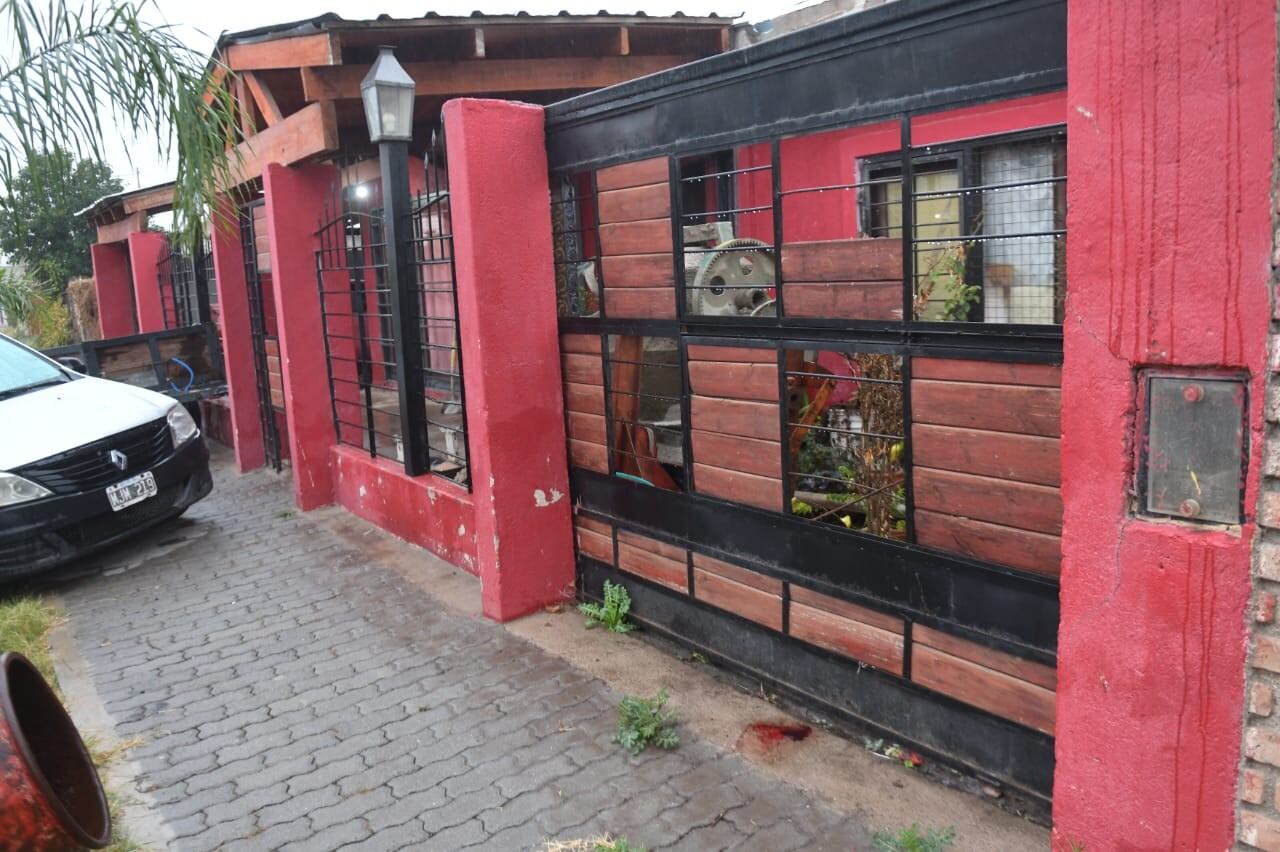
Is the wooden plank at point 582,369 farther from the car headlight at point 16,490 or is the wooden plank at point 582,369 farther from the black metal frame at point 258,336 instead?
the black metal frame at point 258,336

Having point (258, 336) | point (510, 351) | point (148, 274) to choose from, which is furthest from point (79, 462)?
point (148, 274)

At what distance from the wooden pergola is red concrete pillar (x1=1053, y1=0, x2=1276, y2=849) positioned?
17.4ft

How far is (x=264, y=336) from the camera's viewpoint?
893 centimetres

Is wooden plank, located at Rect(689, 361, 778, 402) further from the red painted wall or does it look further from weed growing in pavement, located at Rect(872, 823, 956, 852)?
the red painted wall

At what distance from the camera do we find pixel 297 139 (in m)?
6.98

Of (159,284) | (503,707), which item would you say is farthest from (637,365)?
(159,284)

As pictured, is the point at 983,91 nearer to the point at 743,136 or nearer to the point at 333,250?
the point at 743,136

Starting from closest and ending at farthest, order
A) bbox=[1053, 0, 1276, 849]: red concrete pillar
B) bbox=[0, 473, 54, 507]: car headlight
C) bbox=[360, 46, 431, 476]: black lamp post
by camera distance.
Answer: bbox=[1053, 0, 1276, 849]: red concrete pillar
bbox=[360, 46, 431, 476]: black lamp post
bbox=[0, 473, 54, 507]: car headlight

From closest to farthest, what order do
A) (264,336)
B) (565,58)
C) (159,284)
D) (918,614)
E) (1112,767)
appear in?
(1112,767) < (918,614) < (565,58) < (264,336) < (159,284)

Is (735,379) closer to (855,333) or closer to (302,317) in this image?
(855,333)

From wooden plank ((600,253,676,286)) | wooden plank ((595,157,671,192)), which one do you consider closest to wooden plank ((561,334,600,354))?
wooden plank ((600,253,676,286))

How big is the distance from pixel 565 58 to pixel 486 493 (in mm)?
4040

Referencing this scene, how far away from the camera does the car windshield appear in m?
7.07

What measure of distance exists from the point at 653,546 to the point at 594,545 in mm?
567
